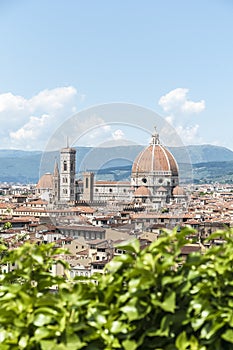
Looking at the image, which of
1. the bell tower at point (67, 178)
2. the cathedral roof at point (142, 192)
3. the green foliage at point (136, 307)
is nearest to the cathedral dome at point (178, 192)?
the cathedral roof at point (142, 192)

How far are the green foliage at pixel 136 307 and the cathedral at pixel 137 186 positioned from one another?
76.1 ft

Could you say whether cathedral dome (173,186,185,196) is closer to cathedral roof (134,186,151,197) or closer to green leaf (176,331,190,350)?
cathedral roof (134,186,151,197)

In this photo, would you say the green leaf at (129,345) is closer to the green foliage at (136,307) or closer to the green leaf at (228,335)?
the green foliage at (136,307)

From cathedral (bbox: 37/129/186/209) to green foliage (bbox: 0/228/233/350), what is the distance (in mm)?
23198

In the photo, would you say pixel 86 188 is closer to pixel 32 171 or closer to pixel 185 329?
pixel 185 329

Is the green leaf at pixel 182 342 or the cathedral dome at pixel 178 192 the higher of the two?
the cathedral dome at pixel 178 192

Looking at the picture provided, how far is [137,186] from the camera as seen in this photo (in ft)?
103

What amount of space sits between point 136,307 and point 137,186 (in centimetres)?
3068

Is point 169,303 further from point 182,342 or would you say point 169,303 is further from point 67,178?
point 67,178

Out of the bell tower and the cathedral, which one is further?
the bell tower

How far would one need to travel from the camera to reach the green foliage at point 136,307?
842 millimetres

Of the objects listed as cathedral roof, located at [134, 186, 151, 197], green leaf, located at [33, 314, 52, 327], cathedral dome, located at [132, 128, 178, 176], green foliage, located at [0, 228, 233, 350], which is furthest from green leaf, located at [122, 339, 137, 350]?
cathedral dome, located at [132, 128, 178, 176]

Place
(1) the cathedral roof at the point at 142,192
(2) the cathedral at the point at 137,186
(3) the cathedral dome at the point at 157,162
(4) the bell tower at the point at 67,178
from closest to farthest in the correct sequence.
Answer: (2) the cathedral at the point at 137,186, (4) the bell tower at the point at 67,178, (1) the cathedral roof at the point at 142,192, (3) the cathedral dome at the point at 157,162

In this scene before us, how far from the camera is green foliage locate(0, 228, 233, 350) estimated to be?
0.84 m
